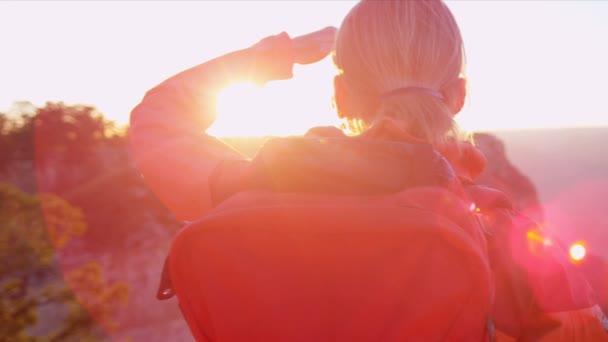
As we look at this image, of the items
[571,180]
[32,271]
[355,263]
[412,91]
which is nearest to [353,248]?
[355,263]

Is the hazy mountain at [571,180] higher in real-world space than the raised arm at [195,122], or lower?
lower

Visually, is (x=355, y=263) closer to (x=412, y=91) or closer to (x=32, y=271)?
(x=412, y=91)

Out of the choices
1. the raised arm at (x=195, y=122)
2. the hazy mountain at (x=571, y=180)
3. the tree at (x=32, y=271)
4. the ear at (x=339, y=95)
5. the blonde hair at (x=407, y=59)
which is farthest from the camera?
the hazy mountain at (x=571, y=180)

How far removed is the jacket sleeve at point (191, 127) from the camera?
3.11 ft

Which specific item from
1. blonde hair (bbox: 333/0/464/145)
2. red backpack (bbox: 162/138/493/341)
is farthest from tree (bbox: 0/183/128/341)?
blonde hair (bbox: 333/0/464/145)

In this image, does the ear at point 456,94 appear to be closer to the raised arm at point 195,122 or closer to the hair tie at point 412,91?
the hair tie at point 412,91

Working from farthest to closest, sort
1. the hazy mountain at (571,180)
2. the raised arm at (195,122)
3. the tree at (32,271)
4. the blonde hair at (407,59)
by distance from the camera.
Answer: the hazy mountain at (571,180) → the tree at (32,271) → the blonde hair at (407,59) → the raised arm at (195,122)

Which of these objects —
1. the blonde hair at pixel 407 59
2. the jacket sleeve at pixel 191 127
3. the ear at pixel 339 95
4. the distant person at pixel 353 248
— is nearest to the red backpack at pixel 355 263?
the distant person at pixel 353 248

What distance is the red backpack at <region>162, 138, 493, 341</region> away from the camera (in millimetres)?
797

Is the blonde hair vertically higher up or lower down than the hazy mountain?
higher up

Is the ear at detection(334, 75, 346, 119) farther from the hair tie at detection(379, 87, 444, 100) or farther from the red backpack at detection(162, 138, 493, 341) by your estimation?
the red backpack at detection(162, 138, 493, 341)

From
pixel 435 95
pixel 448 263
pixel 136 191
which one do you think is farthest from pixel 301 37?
pixel 136 191

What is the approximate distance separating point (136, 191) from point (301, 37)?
40.3ft

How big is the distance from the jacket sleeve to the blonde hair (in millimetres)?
223
